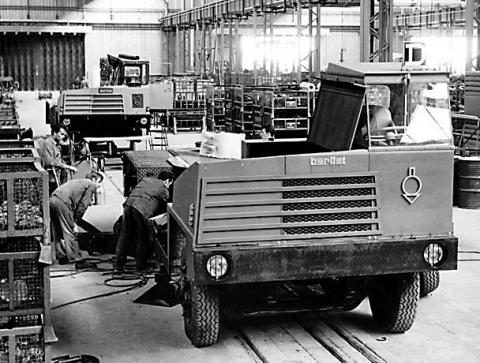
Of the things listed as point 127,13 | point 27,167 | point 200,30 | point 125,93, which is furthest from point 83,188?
point 127,13

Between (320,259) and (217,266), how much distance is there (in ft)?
3.33

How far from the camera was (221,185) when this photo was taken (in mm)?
7953

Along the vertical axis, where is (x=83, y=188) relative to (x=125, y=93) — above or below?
below

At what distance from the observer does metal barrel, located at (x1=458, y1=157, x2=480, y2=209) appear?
1645 cm

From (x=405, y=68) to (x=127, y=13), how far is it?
40.7 metres

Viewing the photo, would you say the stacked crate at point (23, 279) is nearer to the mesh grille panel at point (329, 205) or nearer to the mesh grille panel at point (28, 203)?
the mesh grille panel at point (28, 203)

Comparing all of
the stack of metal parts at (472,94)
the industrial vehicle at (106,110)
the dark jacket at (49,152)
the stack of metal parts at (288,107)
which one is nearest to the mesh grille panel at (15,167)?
the dark jacket at (49,152)

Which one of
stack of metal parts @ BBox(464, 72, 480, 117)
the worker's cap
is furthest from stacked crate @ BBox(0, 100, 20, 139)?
stack of metal parts @ BBox(464, 72, 480, 117)

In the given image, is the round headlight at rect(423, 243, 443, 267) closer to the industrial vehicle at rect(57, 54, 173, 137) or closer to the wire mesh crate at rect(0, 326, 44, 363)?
the wire mesh crate at rect(0, 326, 44, 363)

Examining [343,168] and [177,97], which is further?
[177,97]

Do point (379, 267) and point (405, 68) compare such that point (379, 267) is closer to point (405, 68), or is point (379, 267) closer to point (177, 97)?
point (405, 68)

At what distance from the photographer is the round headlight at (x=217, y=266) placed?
7.80 meters

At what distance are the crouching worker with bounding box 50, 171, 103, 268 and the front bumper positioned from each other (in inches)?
188

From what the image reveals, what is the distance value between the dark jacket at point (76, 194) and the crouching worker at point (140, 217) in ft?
3.34
